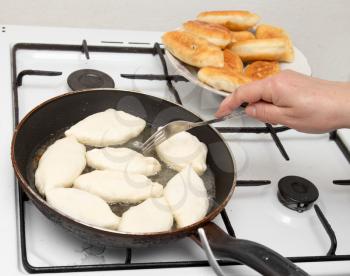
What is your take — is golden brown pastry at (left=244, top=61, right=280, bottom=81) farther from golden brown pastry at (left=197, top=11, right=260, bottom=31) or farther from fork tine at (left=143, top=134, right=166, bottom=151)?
fork tine at (left=143, top=134, right=166, bottom=151)

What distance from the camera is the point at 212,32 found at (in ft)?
3.04

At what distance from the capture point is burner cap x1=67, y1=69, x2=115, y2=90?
86 cm

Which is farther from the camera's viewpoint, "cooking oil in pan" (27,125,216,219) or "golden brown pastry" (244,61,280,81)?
"golden brown pastry" (244,61,280,81)

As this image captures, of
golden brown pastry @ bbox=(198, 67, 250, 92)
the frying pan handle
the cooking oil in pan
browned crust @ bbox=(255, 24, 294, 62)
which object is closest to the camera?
the frying pan handle

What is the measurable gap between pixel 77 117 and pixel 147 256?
27cm

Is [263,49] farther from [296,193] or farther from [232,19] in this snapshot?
[296,193]

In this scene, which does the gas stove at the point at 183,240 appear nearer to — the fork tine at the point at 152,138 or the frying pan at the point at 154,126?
the frying pan at the point at 154,126

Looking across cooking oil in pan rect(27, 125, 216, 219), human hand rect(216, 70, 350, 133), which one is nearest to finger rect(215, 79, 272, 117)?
human hand rect(216, 70, 350, 133)

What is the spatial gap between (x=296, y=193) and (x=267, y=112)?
0.41ft

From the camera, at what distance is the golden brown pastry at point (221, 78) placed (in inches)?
33.1

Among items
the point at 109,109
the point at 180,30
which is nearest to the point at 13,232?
the point at 109,109

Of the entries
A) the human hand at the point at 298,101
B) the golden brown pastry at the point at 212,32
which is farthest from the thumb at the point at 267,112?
the golden brown pastry at the point at 212,32

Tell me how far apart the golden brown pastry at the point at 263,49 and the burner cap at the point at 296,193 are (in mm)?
277

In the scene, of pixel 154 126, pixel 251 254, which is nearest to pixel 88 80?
pixel 154 126
